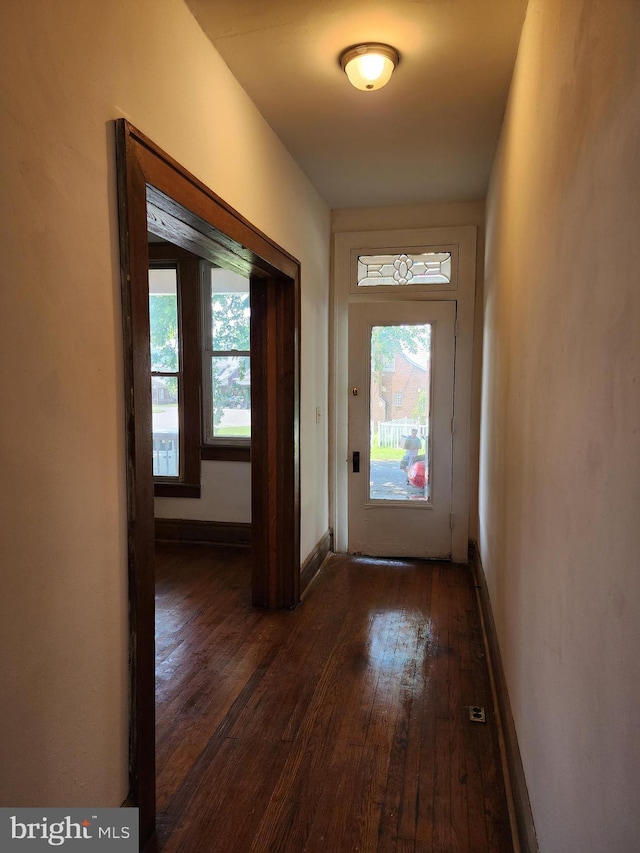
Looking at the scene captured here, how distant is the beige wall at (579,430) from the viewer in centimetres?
83

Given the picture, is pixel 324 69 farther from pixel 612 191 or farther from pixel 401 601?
pixel 401 601

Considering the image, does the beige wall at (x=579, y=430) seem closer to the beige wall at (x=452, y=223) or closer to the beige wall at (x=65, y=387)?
the beige wall at (x=65, y=387)

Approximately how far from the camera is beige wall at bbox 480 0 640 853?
0.83 m

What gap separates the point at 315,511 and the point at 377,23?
116 inches

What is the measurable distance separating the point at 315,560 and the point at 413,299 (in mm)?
2145

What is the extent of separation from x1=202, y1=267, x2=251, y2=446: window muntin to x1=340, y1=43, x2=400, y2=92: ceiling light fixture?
2.47 metres

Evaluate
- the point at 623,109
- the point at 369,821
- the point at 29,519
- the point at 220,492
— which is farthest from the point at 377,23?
the point at 220,492

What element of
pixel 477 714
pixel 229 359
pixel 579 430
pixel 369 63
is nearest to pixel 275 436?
pixel 229 359

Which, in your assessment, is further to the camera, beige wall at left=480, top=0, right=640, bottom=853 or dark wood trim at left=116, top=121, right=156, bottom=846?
dark wood trim at left=116, top=121, right=156, bottom=846

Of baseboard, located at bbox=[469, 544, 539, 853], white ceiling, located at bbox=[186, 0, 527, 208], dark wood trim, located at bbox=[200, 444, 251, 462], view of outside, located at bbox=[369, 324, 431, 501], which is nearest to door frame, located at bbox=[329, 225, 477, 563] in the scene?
view of outside, located at bbox=[369, 324, 431, 501]

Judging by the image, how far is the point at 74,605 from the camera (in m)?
1.38

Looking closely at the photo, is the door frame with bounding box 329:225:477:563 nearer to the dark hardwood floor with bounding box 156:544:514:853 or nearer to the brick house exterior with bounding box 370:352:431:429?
the brick house exterior with bounding box 370:352:431:429

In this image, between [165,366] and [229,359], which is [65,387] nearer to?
[229,359]

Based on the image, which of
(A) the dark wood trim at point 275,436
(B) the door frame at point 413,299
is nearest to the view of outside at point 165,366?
(B) the door frame at point 413,299
